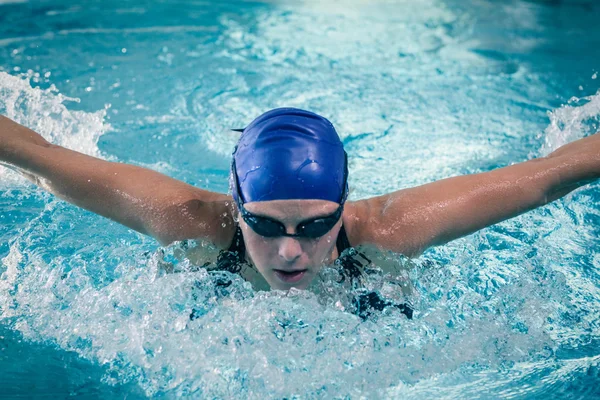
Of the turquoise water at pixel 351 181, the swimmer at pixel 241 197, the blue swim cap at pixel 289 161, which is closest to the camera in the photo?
the blue swim cap at pixel 289 161

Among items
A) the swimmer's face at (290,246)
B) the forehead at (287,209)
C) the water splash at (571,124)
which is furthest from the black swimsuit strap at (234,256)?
the water splash at (571,124)

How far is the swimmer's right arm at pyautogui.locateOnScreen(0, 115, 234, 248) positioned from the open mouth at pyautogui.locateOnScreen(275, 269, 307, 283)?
1.37 ft

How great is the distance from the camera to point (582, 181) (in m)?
2.97

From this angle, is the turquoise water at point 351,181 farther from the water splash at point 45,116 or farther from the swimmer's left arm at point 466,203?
the swimmer's left arm at point 466,203

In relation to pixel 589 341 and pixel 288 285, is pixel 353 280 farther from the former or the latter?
pixel 589 341

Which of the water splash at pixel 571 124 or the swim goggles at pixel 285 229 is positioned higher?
the swim goggles at pixel 285 229

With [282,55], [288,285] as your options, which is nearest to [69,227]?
[288,285]

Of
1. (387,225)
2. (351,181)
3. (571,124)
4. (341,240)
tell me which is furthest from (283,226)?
(571,124)

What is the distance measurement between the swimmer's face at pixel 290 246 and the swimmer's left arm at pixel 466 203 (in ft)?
1.03

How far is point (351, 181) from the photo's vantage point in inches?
185

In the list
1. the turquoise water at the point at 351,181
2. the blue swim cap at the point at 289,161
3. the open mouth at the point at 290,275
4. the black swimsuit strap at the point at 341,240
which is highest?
the blue swim cap at the point at 289,161

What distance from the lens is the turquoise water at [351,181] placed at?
2898 millimetres

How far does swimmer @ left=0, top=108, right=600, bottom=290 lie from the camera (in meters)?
2.73

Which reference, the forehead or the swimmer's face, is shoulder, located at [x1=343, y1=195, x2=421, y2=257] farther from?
the forehead
